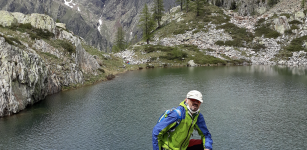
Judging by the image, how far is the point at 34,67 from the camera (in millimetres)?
36531

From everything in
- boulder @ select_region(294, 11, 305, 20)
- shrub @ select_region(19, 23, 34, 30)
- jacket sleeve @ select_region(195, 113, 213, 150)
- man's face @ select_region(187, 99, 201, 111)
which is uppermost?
boulder @ select_region(294, 11, 305, 20)

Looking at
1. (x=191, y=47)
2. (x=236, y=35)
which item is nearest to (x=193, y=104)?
(x=191, y=47)

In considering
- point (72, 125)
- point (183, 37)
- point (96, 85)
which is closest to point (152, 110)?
point (72, 125)

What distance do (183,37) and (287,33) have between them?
52.6 metres

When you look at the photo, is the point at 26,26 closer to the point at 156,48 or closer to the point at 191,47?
the point at 156,48

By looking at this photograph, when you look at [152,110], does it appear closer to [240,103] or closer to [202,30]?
[240,103]

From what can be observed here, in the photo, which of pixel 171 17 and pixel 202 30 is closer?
pixel 202 30

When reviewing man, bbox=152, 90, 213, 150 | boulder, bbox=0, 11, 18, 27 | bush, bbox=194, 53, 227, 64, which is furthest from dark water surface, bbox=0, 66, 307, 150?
bush, bbox=194, 53, 227, 64

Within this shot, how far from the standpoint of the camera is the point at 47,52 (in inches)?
2034

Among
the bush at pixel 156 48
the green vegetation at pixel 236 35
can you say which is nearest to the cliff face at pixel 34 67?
the bush at pixel 156 48

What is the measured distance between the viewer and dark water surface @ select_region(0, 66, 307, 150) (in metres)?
21.7

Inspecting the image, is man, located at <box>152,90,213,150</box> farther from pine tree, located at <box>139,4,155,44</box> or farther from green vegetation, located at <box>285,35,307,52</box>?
pine tree, located at <box>139,4,155,44</box>

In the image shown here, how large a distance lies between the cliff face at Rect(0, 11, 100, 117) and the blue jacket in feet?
92.4

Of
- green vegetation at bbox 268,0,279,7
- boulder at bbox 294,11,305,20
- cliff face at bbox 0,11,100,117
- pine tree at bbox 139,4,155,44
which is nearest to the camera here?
cliff face at bbox 0,11,100,117
